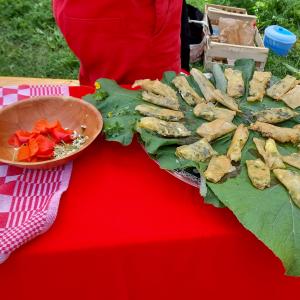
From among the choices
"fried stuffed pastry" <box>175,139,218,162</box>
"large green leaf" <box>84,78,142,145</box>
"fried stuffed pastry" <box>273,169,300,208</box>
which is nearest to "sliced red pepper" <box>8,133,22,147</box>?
"large green leaf" <box>84,78,142,145</box>

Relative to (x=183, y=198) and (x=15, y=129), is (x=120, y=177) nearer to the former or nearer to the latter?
(x=183, y=198)

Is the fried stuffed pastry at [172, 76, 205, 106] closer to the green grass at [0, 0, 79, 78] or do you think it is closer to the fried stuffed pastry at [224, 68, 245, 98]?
the fried stuffed pastry at [224, 68, 245, 98]

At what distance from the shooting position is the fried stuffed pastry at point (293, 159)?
4.18 ft

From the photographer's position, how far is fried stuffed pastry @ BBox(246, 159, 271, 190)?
3.82 feet

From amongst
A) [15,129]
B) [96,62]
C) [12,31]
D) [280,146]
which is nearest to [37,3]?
[12,31]

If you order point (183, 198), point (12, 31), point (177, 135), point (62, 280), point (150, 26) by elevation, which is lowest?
point (12, 31)

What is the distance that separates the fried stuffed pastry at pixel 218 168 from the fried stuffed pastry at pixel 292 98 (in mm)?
491

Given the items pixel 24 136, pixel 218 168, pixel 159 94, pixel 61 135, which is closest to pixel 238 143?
pixel 218 168

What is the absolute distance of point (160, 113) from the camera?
1446 mm

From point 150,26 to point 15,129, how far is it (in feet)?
2.63

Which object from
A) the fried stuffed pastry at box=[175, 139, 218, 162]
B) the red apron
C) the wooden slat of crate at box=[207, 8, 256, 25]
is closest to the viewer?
the fried stuffed pastry at box=[175, 139, 218, 162]

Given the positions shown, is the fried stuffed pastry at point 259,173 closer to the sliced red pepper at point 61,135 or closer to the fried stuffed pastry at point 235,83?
the fried stuffed pastry at point 235,83

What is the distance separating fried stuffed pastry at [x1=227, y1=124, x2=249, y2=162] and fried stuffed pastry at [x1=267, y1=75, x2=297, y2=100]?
0.94 ft

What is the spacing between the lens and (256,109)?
156 cm
